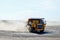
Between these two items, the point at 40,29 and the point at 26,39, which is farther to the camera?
the point at 40,29

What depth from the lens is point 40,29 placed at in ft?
127

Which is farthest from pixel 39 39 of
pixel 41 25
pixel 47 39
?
pixel 41 25

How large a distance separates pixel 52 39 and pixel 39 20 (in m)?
10.9

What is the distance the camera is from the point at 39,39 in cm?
2814

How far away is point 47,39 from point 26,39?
2.44 meters

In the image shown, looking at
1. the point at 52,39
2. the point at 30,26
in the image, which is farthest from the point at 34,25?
the point at 52,39

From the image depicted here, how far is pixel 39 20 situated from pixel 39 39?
11.5 metres

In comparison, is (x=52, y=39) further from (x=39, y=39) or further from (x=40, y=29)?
(x=40, y=29)

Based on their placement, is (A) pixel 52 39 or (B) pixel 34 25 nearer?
(A) pixel 52 39

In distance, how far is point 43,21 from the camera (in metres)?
39.3

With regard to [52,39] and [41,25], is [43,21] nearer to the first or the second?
[41,25]

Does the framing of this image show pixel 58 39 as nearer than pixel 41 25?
Yes

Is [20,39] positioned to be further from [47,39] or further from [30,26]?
[30,26]

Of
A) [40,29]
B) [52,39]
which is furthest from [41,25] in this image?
[52,39]
